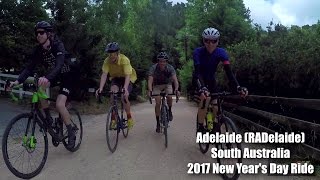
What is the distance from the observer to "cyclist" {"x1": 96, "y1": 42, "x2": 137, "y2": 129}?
27.2 feet

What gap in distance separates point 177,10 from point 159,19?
70.0 feet

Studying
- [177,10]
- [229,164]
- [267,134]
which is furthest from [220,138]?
[177,10]

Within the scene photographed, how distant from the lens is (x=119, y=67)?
342 inches

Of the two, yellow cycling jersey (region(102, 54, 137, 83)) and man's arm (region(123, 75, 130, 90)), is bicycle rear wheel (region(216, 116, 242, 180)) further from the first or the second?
yellow cycling jersey (region(102, 54, 137, 83))

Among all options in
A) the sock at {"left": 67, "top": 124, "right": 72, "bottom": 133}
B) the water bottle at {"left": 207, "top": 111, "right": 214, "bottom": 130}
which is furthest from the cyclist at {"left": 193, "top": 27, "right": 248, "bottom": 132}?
the sock at {"left": 67, "top": 124, "right": 72, "bottom": 133}

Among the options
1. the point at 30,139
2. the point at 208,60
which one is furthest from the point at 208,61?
the point at 30,139

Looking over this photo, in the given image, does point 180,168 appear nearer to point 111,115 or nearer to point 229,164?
point 229,164

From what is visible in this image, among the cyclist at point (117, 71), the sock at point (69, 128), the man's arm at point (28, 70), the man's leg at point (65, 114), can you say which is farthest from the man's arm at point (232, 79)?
the man's arm at point (28, 70)

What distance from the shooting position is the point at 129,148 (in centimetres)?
813

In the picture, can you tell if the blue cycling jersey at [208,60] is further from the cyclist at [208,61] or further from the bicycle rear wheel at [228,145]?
the bicycle rear wheel at [228,145]

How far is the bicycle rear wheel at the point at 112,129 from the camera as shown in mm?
7770

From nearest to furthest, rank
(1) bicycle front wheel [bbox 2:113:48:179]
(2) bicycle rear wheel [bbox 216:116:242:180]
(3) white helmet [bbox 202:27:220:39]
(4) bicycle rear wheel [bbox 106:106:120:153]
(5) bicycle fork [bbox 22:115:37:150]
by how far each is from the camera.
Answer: (2) bicycle rear wheel [bbox 216:116:242:180], (1) bicycle front wheel [bbox 2:113:48:179], (5) bicycle fork [bbox 22:115:37:150], (3) white helmet [bbox 202:27:220:39], (4) bicycle rear wheel [bbox 106:106:120:153]

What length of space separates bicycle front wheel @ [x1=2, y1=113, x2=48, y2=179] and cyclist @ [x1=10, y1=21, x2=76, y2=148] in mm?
485

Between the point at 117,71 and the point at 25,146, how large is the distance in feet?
10.8
